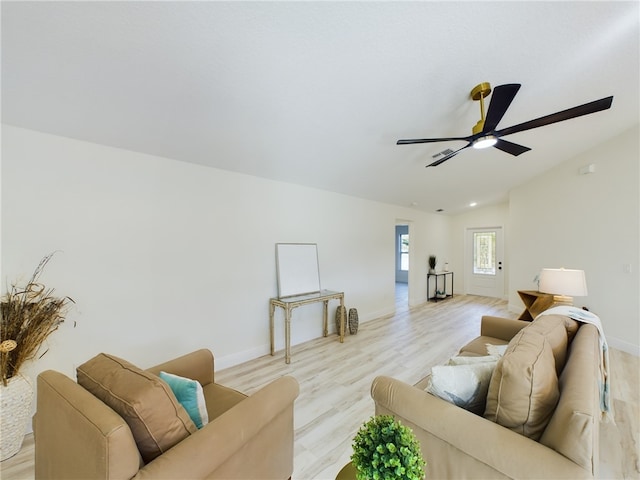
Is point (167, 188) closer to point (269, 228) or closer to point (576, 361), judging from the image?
point (269, 228)

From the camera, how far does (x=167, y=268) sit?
2.63 metres

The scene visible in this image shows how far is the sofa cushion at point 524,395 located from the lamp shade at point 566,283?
8.00ft

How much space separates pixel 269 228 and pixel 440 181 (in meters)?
3.03

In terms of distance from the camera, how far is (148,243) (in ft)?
8.27

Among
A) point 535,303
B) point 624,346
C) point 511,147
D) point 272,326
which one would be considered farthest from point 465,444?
point 624,346

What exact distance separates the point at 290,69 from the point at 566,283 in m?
3.55

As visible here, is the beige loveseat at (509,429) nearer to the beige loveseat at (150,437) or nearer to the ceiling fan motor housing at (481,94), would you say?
the beige loveseat at (150,437)

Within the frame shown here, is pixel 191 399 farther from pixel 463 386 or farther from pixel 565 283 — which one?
pixel 565 283

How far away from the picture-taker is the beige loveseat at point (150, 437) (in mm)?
888

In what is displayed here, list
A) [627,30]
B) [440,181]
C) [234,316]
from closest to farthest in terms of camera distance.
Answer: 1. [627,30]
2. [234,316]
3. [440,181]

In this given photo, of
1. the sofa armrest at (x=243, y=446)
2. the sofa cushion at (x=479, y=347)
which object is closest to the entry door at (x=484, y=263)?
the sofa cushion at (x=479, y=347)

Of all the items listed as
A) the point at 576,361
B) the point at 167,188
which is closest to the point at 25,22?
the point at 167,188

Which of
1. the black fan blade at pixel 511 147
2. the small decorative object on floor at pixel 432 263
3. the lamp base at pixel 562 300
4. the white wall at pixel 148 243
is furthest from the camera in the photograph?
the small decorative object on floor at pixel 432 263

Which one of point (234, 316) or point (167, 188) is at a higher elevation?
point (167, 188)
